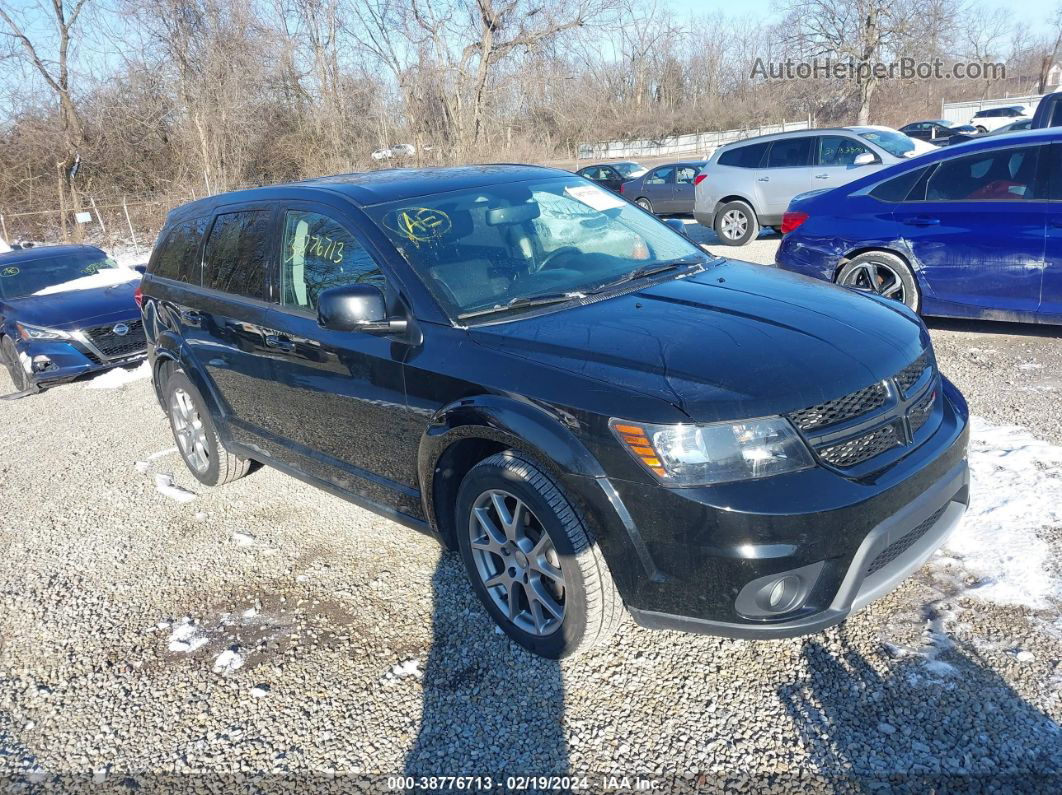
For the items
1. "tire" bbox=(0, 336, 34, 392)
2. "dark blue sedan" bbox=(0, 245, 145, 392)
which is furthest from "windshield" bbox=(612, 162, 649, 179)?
"tire" bbox=(0, 336, 34, 392)

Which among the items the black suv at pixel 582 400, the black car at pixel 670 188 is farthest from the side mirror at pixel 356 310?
the black car at pixel 670 188

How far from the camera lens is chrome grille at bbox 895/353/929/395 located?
282 centimetres

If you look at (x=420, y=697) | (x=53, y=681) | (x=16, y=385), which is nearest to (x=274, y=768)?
(x=420, y=697)

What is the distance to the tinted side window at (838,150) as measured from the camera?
1181 centimetres

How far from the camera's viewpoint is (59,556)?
14.7ft

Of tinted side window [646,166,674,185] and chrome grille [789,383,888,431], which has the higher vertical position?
tinted side window [646,166,674,185]

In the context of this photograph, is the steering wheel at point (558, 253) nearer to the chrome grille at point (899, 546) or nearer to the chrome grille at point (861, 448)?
the chrome grille at point (861, 448)

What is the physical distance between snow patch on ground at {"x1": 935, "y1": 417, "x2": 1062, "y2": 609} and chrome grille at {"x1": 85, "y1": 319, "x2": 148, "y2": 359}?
7726 mm

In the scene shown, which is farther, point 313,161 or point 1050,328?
point 313,161

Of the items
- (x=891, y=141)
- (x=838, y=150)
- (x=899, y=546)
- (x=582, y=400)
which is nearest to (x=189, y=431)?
(x=582, y=400)

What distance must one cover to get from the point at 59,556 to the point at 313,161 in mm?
24892

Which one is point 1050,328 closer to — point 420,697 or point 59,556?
point 420,697

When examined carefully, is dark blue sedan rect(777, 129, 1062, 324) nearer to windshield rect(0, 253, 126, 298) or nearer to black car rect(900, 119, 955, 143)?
windshield rect(0, 253, 126, 298)

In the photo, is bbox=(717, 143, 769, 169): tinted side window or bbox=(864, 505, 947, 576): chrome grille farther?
→ bbox=(717, 143, 769, 169): tinted side window
